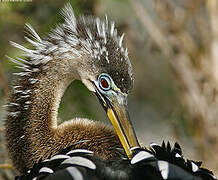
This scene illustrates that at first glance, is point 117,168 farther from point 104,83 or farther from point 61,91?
point 61,91

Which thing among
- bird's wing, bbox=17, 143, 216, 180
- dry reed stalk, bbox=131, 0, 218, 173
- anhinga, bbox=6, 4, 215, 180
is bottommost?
bird's wing, bbox=17, 143, 216, 180

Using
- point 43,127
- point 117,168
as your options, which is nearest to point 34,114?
point 43,127

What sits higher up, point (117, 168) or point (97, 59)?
point (97, 59)

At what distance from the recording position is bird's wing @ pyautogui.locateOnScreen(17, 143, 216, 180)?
131 centimetres

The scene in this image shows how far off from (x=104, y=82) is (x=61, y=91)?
20 centimetres

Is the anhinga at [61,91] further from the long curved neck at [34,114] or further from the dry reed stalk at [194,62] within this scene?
the dry reed stalk at [194,62]

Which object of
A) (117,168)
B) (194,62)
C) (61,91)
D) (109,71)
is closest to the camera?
(117,168)

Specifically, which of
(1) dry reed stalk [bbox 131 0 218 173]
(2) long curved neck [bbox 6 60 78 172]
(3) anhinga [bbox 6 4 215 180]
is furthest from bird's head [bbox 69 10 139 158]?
(1) dry reed stalk [bbox 131 0 218 173]

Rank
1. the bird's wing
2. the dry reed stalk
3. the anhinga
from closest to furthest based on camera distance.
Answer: the bird's wing → the anhinga → the dry reed stalk

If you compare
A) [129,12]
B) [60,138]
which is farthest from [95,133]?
[129,12]

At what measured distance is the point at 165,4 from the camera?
11.0ft

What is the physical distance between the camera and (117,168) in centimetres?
136

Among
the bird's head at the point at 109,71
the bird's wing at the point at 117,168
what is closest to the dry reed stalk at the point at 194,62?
the bird's head at the point at 109,71

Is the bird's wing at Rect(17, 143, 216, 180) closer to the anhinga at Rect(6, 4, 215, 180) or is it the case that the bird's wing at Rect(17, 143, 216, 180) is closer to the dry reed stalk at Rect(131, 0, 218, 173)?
the anhinga at Rect(6, 4, 215, 180)
